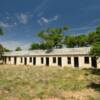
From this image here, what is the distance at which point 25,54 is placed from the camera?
46.2m

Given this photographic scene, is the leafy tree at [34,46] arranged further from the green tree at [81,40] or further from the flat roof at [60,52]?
the flat roof at [60,52]

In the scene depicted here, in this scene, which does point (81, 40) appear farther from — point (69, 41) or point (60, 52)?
point (60, 52)

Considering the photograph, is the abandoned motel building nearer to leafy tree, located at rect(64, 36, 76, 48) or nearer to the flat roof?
the flat roof

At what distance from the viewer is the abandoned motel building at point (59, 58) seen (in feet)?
112

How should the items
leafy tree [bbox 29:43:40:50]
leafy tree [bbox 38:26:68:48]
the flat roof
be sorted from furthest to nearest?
leafy tree [bbox 29:43:40:50] < leafy tree [bbox 38:26:68:48] < the flat roof

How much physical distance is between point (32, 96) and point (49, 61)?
26882 mm

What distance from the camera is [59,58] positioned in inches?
1511

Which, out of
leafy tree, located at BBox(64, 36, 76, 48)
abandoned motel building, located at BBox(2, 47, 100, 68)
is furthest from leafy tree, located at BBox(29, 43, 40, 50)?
abandoned motel building, located at BBox(2, 47, 100, 68)

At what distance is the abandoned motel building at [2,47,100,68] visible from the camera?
34188 millimetres

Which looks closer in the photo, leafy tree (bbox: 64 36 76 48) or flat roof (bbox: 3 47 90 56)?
flat roof (bbox: 3 47 90 56)

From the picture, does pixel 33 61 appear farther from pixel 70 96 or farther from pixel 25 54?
pixel 70 96

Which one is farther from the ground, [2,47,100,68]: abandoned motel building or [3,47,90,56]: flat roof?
[3,47,90,56]: flat roof

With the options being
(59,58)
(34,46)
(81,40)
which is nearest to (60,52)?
(59,58)

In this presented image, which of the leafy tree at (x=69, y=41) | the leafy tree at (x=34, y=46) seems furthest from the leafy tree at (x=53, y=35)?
the leafy tree at (x=34, y=46)
